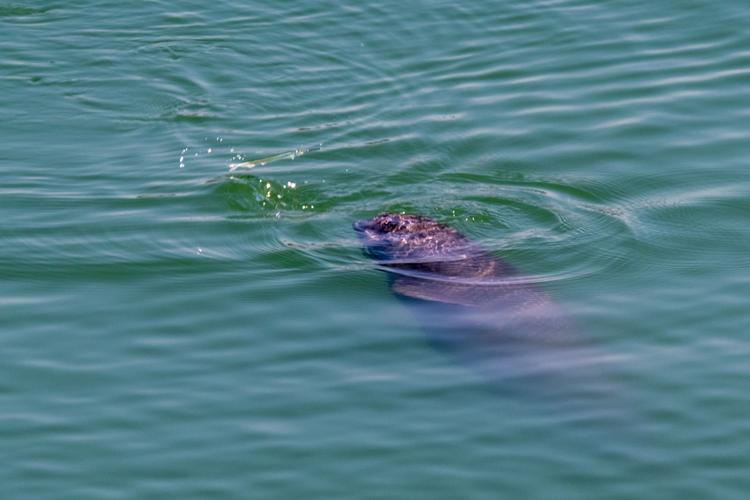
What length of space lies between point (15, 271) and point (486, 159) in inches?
169

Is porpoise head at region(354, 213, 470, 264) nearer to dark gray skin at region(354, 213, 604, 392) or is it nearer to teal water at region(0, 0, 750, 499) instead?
dark gray skin at region(354, 213, 604, 392)

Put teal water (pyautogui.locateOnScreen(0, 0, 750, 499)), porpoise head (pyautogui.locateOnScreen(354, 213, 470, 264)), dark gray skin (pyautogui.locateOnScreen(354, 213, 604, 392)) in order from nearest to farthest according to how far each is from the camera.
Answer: teal water (pyautogui.locateOnScreen(0, 0, 750, 499)) < dark gray skin (pyautogui.locateOnScreen(354, 213, 604, 392)) < porpoise head (pyautogui.locateOnScreen(354, 213, 470, 264))

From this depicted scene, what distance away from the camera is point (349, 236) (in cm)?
1006

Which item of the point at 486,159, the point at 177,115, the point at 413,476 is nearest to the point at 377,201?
the point at 486,159

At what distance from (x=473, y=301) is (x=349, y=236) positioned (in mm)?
1500

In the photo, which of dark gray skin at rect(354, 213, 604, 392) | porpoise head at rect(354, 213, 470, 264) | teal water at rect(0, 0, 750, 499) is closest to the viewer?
teal water at rect(0, 0, 750, 499)

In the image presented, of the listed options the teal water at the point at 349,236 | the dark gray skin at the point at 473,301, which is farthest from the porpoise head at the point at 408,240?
the teal water at the point at 349,236

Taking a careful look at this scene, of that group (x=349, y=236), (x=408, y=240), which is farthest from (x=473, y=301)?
(x=349, y=236)

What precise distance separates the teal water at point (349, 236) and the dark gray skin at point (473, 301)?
146 mm

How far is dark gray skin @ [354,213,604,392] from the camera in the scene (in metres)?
8.27

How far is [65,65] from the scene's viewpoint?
1369 centimetres

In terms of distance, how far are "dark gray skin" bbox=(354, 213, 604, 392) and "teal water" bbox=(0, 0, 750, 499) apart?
0.48ft

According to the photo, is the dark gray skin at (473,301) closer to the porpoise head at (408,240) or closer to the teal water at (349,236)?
the porpoise head at (408,240)

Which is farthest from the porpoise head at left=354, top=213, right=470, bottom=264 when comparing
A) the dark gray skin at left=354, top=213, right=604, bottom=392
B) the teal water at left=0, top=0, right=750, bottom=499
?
the teal water at left=0, top=0, right=750, bottom=499
